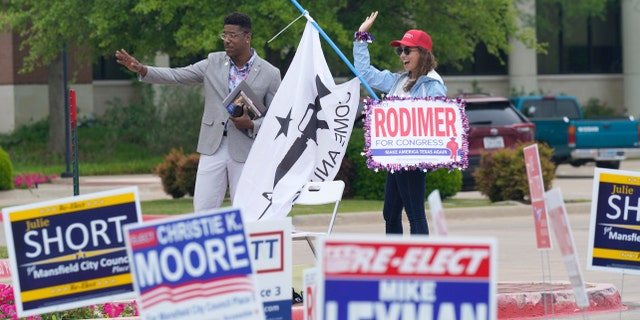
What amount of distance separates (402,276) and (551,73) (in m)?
40.9

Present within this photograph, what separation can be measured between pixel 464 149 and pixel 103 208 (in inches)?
138

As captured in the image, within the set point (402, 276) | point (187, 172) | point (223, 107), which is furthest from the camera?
point (187, 172)

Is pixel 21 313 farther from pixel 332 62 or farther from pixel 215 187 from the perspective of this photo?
pixel 332 62

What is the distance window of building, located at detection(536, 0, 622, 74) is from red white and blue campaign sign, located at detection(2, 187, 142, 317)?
3889 centimetres

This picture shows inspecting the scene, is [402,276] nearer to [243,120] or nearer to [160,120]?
[243,120]

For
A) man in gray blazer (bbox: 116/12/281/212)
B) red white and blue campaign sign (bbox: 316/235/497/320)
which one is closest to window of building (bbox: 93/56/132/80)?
man in gray blazer (bbox: 116/12/281/212)

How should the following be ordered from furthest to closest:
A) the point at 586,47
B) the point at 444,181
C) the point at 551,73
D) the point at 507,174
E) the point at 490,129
→ the point at 586,47 → the point at 551,73 → the point at 490,129 → the point at 444,181 → the point at 507,174

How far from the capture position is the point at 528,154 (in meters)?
6.76


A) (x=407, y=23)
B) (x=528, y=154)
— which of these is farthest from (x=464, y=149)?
(x=407, y=23)

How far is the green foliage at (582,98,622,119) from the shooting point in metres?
42.2

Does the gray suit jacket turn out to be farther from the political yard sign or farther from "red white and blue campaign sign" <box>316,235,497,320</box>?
"red white and blue campaign sign" <box>316,235,497,320</box>

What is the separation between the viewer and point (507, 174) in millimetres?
19109

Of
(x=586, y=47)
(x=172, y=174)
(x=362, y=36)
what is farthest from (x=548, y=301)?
(x=586, y=47)

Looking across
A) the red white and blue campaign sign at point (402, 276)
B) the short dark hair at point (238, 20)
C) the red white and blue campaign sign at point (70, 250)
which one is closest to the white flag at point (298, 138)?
the short dark hair at point (238, 20)
